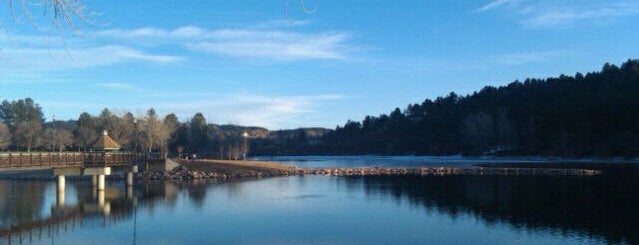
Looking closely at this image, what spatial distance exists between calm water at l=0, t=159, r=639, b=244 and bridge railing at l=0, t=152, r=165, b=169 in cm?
239

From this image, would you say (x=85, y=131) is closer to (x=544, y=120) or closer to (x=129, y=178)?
(x=129, y=178)

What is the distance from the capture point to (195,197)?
42812 millimetres

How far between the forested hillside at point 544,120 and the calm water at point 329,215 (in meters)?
66.0

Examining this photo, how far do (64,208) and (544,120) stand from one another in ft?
345

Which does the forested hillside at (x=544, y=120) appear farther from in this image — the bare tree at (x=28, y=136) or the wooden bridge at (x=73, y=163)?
the bare tree at (x=28, y=136)

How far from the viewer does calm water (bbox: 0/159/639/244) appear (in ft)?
83.3

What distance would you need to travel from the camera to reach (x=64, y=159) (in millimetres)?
41438

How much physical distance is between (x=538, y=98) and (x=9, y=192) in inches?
4715

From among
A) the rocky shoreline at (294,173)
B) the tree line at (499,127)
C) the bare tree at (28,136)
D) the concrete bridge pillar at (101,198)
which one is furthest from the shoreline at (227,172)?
the bare tree at (28,136)

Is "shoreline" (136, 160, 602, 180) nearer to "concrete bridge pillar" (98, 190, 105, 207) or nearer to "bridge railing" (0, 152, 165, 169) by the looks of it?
"bridge railing" (0, 152, 165, 169)

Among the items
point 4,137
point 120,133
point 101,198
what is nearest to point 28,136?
point 4,137

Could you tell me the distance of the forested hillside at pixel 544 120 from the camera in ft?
359

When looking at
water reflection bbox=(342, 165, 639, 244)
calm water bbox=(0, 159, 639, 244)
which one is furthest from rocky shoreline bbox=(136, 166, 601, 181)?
water reflection bbox=(342, 165, 639, 244)

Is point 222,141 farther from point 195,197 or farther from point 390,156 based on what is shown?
point 195,197
